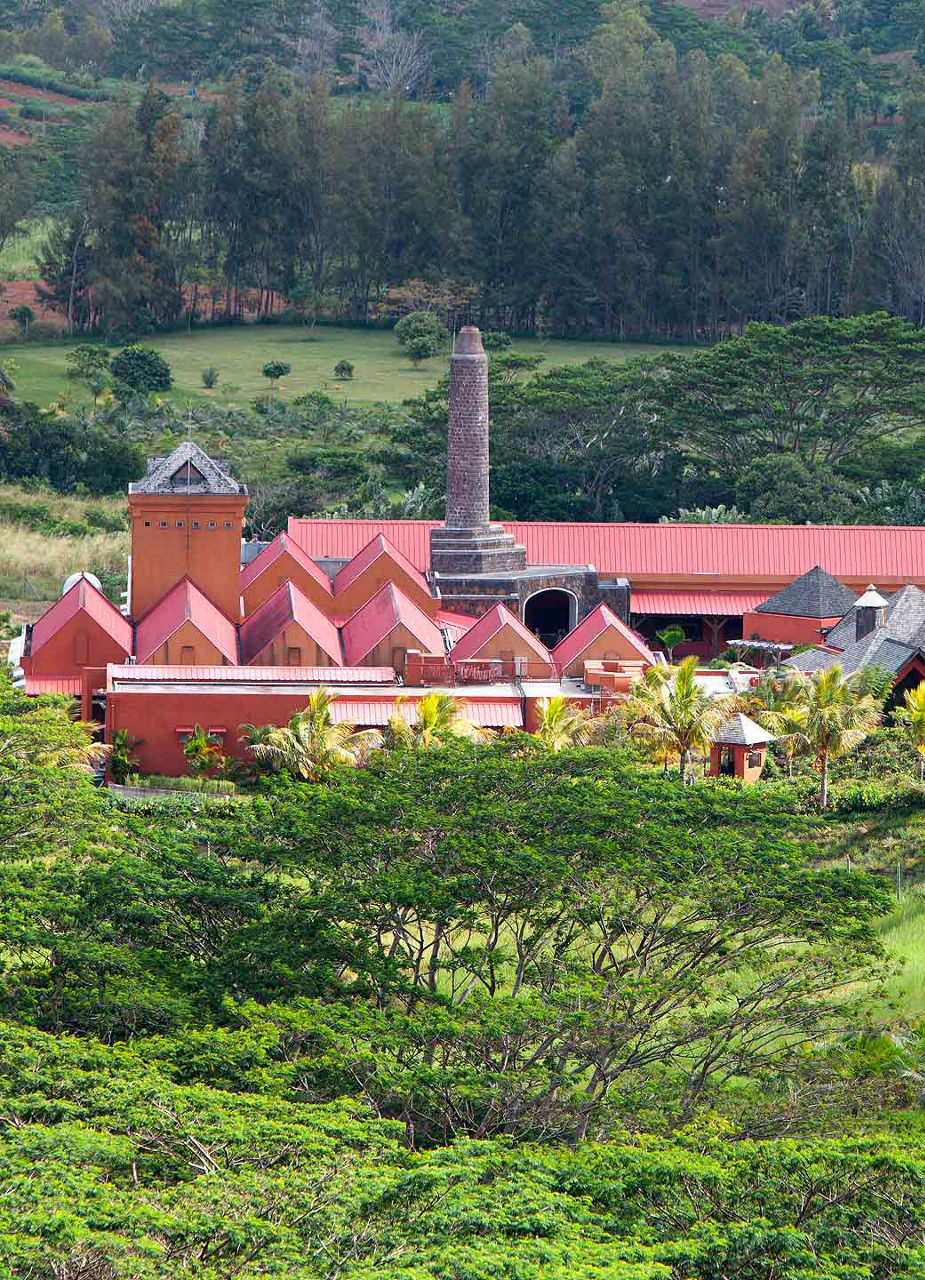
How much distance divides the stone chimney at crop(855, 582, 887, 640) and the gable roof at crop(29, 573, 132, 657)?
15.2 metres

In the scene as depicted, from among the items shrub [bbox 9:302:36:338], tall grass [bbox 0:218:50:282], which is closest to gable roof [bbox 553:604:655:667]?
shrub [bbox 9:302:36:338]

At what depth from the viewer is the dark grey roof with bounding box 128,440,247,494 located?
4438cm

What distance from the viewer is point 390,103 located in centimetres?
9962

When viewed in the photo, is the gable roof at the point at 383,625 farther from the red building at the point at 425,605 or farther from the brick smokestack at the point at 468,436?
the brick smokestack at the point at 468,436

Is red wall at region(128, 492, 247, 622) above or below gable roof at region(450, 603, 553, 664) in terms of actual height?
above

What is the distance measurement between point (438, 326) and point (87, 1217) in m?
71.6

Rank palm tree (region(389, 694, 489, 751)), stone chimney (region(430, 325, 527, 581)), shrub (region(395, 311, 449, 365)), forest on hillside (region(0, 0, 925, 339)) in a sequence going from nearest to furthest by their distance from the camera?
1. palm tree (region(389, 694, 489, 751))
2. stone chimney (region(430, 325, 527, 581))
3. shrub (region(395, 311, 449, 365))
4. forest on hillside (region(0, 0, 925, 339))

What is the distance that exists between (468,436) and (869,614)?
10.2 m

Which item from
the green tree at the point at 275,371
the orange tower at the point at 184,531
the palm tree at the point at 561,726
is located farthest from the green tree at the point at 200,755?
the green tree at the point at 275,371

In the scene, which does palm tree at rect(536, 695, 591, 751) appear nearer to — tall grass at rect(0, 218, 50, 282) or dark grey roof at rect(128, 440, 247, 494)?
dark grey roof at rect(128, 440, 247, 494)

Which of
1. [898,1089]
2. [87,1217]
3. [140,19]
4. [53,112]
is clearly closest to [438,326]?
[53,112]

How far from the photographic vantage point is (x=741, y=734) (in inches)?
1537

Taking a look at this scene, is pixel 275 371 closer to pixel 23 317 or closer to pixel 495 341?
pixel 495 341

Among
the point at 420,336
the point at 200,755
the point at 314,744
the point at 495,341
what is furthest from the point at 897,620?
the point at 420,336
